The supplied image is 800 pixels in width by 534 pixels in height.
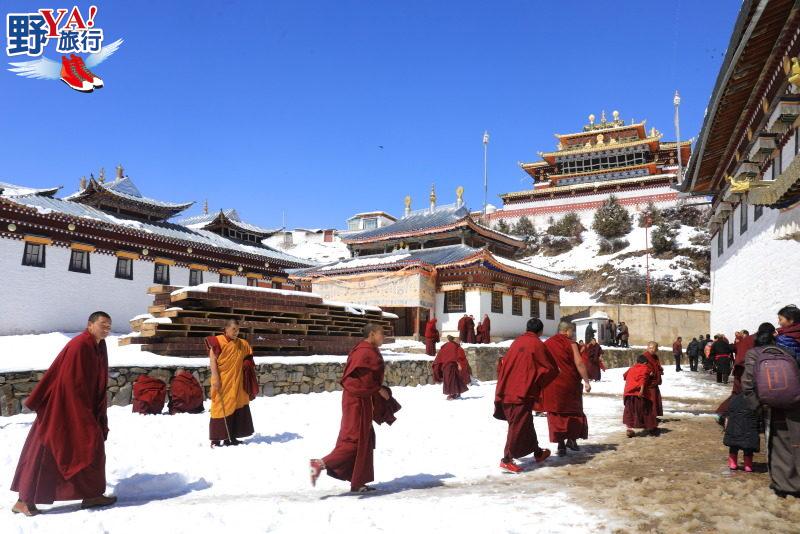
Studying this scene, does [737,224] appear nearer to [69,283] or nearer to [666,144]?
[69,283]

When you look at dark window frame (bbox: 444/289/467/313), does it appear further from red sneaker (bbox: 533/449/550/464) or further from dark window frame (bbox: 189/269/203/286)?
red sneaker (bbox: 533/449/550/464)

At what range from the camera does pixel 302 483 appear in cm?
571

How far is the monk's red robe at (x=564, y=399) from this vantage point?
690 centimetres

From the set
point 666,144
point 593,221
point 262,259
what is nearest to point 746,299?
point 262,259

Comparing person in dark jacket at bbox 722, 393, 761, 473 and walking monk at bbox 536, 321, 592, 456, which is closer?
person in dark jacket at bbox 722, 393, 761, 473

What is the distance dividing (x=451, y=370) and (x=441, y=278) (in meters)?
13.5

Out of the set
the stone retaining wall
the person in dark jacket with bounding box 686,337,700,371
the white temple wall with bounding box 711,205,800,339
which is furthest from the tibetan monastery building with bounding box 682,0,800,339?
the stone retaining wall

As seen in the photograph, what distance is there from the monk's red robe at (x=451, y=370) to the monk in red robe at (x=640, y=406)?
17.8 feet

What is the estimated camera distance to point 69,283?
74.0ft

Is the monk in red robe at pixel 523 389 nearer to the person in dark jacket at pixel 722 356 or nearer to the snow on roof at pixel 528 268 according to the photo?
the person in dark jacket at pixel 722 356

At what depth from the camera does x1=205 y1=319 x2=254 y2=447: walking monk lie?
7195 mm

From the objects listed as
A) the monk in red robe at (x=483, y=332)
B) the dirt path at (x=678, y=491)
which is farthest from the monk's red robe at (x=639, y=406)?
the monk in red robe at (x=483, y=332)

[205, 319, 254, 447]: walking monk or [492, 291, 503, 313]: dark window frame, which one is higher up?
[492, 291, 503, 313]: dark window frame

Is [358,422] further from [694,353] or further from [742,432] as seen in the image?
[694,353]
